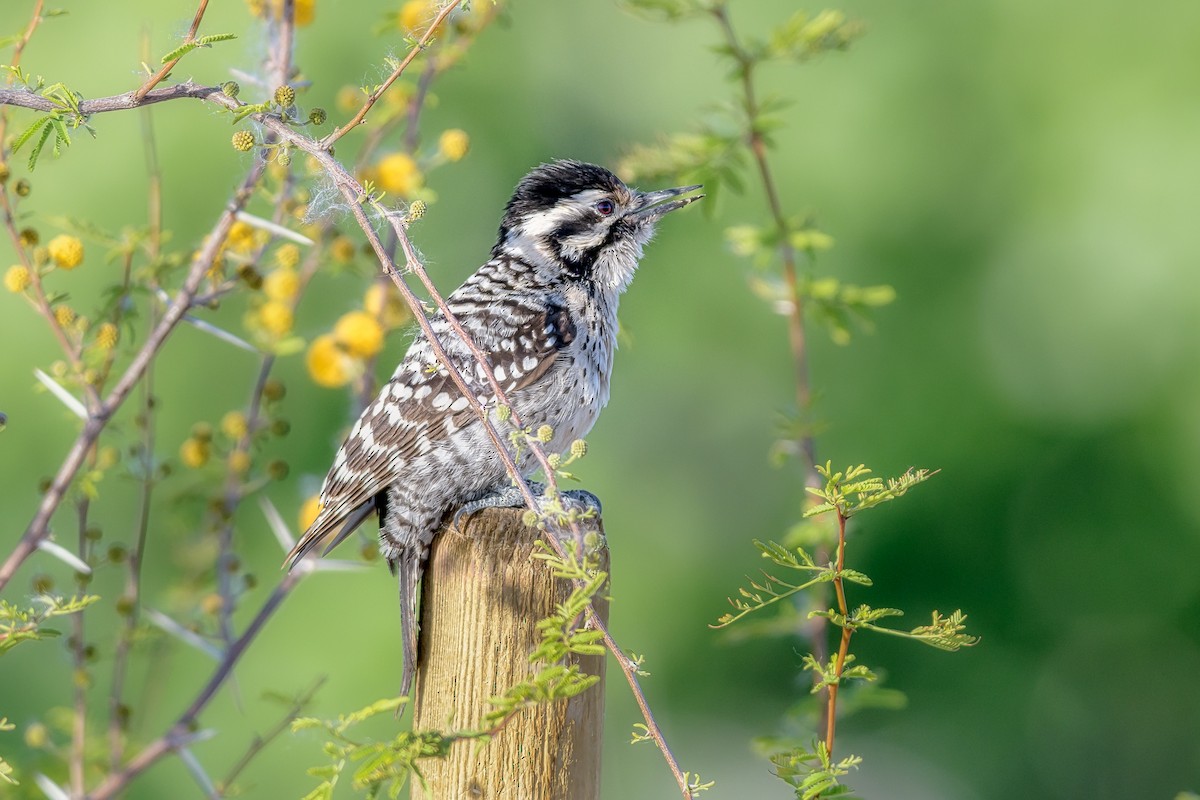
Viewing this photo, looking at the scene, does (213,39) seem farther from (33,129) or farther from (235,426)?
(235,426)

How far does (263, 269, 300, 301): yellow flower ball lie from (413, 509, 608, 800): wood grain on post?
91cm

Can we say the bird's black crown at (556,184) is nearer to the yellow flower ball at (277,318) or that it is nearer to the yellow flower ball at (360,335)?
the yellow flower ball at (360,335)

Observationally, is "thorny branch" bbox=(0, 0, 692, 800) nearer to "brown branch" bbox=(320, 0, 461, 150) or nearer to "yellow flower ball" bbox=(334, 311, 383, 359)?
"brown branch" bbox=(320, 0, 461, 150)

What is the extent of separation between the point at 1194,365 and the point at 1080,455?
2.38 feet

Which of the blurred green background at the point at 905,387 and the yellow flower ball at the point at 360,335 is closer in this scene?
the yellow flower ball at the point at 360,335

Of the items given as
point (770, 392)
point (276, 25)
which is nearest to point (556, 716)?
point (276, 25)

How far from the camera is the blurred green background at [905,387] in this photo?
6.05 m

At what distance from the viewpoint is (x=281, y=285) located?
2.99 metres

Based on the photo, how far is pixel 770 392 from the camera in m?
7.04

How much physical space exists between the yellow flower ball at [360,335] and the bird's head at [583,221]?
76 centimetres

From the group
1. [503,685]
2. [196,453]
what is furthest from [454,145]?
[503,685]

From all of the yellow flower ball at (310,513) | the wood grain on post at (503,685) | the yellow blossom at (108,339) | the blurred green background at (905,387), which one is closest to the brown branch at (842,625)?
the wood grain on post at (503,685)

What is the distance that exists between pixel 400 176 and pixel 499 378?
1.99 feet

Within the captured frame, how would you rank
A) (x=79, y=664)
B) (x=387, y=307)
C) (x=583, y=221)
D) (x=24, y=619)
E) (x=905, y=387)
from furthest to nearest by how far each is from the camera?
(x=905, y=387), (x=583, y=221), (x=387, y=307), (x=79, y=664), (x=24, y=619)
